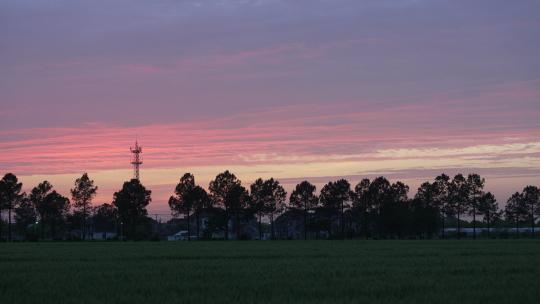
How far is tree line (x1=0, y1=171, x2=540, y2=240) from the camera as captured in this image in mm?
153750

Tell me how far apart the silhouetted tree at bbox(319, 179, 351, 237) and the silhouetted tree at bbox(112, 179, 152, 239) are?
133ft

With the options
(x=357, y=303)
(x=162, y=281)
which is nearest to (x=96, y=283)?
(x=162, y=281)

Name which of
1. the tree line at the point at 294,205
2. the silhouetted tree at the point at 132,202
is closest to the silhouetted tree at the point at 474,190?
the tree line at the point at 294,205

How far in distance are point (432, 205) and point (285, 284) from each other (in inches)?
5874

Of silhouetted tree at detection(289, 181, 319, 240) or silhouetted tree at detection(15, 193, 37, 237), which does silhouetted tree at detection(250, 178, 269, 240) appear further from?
silhouetted tree at detection(15, 193, 37, 237)

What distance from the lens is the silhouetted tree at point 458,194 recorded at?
168 metres

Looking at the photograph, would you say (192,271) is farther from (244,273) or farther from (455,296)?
(455,296)

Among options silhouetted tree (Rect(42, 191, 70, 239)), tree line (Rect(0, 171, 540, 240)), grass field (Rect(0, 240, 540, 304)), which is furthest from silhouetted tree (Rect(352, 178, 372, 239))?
grass field (Rect(0, 240, 540, 304))

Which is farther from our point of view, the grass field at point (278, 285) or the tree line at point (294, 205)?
the tree line at point (294, 205)

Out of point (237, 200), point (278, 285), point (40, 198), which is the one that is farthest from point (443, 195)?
point (278, 285)

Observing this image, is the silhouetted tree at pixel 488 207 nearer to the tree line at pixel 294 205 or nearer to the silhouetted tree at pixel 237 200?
the tree line at pixel 294 205

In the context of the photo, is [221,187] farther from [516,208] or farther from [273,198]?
[516,208]

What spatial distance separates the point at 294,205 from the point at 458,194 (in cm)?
3759

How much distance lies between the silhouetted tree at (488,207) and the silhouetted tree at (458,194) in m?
3.47
